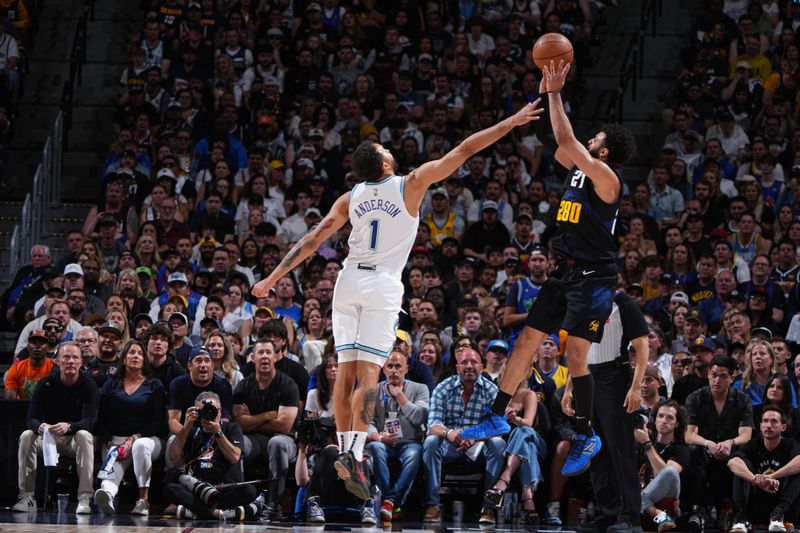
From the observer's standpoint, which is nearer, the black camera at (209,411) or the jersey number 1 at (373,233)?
the jersey number 1 at (373,233)

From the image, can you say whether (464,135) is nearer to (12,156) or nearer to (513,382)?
(12,156)

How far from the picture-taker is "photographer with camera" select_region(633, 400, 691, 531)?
11.3 m

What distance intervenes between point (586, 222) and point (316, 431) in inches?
160

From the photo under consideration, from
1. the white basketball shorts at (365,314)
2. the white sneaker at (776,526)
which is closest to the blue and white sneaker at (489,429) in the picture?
the white basketball shorts at (365,314)

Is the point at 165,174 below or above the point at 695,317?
above

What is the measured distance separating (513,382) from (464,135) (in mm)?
9969

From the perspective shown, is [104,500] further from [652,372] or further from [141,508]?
[652,372]

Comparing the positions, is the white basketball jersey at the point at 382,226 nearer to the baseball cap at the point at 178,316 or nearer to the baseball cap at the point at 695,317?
the baseball cap at the point at 178,316

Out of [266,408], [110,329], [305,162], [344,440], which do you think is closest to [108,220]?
[305,162]

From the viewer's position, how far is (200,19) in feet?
65.0

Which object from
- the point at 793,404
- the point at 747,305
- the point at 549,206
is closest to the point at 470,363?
the point at 793,404

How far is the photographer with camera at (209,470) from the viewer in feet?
36.9

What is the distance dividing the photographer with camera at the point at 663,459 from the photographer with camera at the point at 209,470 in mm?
3795

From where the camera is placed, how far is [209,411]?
37.4ft
